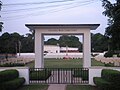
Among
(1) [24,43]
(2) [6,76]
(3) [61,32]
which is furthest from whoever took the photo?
(1) [24,43]

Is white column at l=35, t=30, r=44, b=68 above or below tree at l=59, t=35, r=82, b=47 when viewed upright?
below

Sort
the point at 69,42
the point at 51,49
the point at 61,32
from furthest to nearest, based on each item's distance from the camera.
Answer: the point at 69,42 → the point at 51,49 → the point at 61,32

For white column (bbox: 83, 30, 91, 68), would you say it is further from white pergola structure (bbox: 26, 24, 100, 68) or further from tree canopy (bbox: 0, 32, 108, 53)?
tree canopy (bbox: 0, 32, 108, 53)

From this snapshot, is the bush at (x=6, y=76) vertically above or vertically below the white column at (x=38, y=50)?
below

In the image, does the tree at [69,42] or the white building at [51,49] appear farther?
the tree at [69,42]

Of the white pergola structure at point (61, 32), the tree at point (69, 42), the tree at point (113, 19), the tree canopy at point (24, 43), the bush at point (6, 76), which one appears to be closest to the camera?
the bush at point (6, 76)

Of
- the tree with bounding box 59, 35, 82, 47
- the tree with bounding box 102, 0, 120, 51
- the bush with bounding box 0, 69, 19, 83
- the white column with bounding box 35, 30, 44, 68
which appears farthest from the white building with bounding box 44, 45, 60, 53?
the bush with bounding box 0, 69, 19, 83

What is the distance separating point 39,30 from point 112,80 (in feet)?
61.8

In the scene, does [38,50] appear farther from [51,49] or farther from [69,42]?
[69,42]

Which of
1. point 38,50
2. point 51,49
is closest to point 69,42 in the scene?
point 51,49

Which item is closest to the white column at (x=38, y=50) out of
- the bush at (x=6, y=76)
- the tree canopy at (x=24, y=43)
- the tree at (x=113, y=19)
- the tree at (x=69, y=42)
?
the tree at (x=113, y=19)

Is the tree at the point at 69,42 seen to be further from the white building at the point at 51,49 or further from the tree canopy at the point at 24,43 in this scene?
the white building at the point at 51,49

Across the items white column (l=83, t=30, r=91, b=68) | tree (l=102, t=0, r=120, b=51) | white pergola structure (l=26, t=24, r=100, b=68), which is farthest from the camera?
white column (l=83, t=30, r=91, b=68)

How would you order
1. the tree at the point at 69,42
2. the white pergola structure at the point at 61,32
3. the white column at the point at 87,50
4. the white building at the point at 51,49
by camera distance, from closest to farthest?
1. the white pergola structure at the point at 61,32
2. the white column at the point at 87,50
3. the white building at the point at 51,49
4. the tree at the point at 69,42
